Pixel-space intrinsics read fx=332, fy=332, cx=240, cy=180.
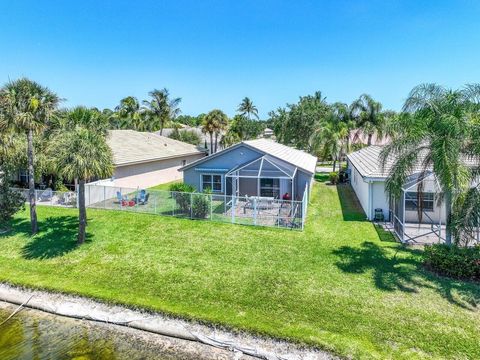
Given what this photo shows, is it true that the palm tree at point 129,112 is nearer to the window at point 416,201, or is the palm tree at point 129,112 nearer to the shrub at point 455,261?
the window at point 416,201

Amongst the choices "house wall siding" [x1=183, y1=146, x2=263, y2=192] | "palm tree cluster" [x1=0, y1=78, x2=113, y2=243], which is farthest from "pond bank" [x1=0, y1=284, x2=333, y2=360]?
"house wall siding" [x1=183, y1=146, x2=263, y2=192]

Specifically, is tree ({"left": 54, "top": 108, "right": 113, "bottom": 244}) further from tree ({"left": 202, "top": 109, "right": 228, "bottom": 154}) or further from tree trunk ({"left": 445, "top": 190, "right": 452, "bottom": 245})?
tree ({"left": 202, "top": 109, "right": 228, "bottom": 154})

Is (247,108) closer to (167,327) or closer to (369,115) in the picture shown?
(369,115)

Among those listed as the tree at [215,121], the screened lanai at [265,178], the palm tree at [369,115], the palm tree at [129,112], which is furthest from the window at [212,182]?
the palm tree at [129,112]

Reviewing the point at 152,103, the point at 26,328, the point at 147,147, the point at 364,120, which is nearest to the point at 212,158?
the point at 147,147

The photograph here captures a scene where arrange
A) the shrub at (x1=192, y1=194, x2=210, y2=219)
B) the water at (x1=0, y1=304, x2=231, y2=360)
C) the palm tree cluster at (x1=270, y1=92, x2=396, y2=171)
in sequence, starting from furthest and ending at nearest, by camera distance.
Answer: the palm tree cluster at (x1=270, y1=92, x2=396, y2=171)
the shrub at (x1=192, y1=194, x2=210, y2=219)
the water at (x1=0, y1=304, x2=231, y2=360)

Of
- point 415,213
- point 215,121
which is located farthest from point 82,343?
point 215,121
